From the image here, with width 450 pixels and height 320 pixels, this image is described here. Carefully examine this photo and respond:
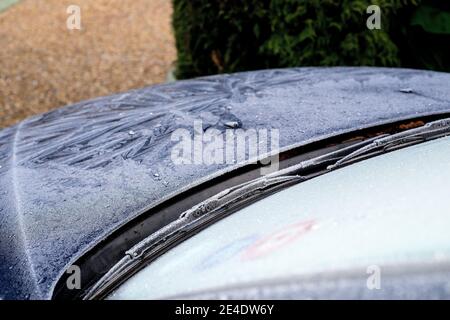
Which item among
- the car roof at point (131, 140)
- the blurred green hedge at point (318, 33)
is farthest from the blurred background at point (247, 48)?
the car roof at point (131, 140)

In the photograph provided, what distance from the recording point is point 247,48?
4.73 meters

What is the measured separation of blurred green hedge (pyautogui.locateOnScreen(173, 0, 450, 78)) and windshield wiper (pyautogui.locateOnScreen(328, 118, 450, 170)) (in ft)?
8.09

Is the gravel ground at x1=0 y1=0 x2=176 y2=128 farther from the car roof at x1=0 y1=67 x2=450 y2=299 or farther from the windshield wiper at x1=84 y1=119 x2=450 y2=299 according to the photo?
the windshield wiper at x1=84 y1=119 x2=450 y2=299

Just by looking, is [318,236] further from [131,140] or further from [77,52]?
[77,52]

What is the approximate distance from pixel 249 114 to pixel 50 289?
0.94 metres

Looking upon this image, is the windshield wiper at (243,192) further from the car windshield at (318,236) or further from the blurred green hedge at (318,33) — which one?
the blurred green hedge at (318,33)

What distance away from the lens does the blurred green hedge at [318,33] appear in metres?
4.20

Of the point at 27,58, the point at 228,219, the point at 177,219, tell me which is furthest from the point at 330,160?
the point at 27,58

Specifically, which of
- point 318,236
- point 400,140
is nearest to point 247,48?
point 400,140

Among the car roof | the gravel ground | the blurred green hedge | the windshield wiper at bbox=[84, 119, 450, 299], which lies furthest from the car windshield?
the gravel ground

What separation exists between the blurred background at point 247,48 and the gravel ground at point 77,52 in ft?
0.08

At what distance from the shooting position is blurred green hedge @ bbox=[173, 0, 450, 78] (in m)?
4.20

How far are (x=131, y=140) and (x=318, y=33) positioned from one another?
2775mm
